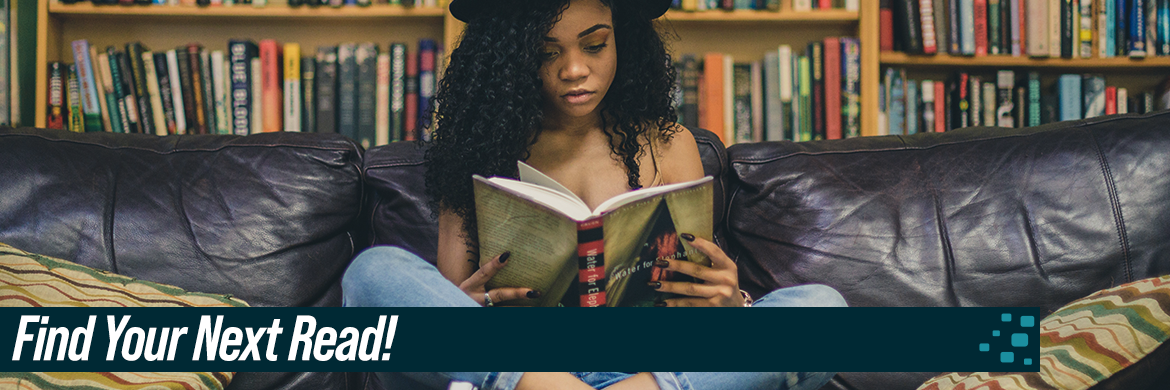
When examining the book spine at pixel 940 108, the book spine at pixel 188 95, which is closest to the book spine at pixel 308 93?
the book spine at pixel 188 95

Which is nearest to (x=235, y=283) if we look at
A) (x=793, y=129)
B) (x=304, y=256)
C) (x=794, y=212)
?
(x=304, y=256)

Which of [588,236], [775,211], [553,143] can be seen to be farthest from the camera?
[775,211]

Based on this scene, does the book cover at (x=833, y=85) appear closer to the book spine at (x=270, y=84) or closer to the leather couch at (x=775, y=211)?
the leather couch at (x=775, y=211)

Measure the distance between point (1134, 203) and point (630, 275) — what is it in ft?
2.91

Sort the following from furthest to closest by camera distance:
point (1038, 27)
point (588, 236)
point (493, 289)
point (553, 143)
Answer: point (1038, 27)
point (553, 143)
point (493, 289)
point (588, 236)

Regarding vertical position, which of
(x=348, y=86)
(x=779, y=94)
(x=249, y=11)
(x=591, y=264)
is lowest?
(x=591, y=264)

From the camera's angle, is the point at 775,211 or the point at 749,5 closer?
the point at 775,211

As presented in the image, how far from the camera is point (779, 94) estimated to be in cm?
175

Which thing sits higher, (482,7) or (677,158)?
(482,7)

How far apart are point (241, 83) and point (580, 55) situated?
4.11 feet

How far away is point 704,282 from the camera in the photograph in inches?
30.9

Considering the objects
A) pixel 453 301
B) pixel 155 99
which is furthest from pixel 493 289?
pixel 155 99

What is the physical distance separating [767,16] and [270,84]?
1.38 m

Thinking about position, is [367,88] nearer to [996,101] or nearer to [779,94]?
[779,94]
